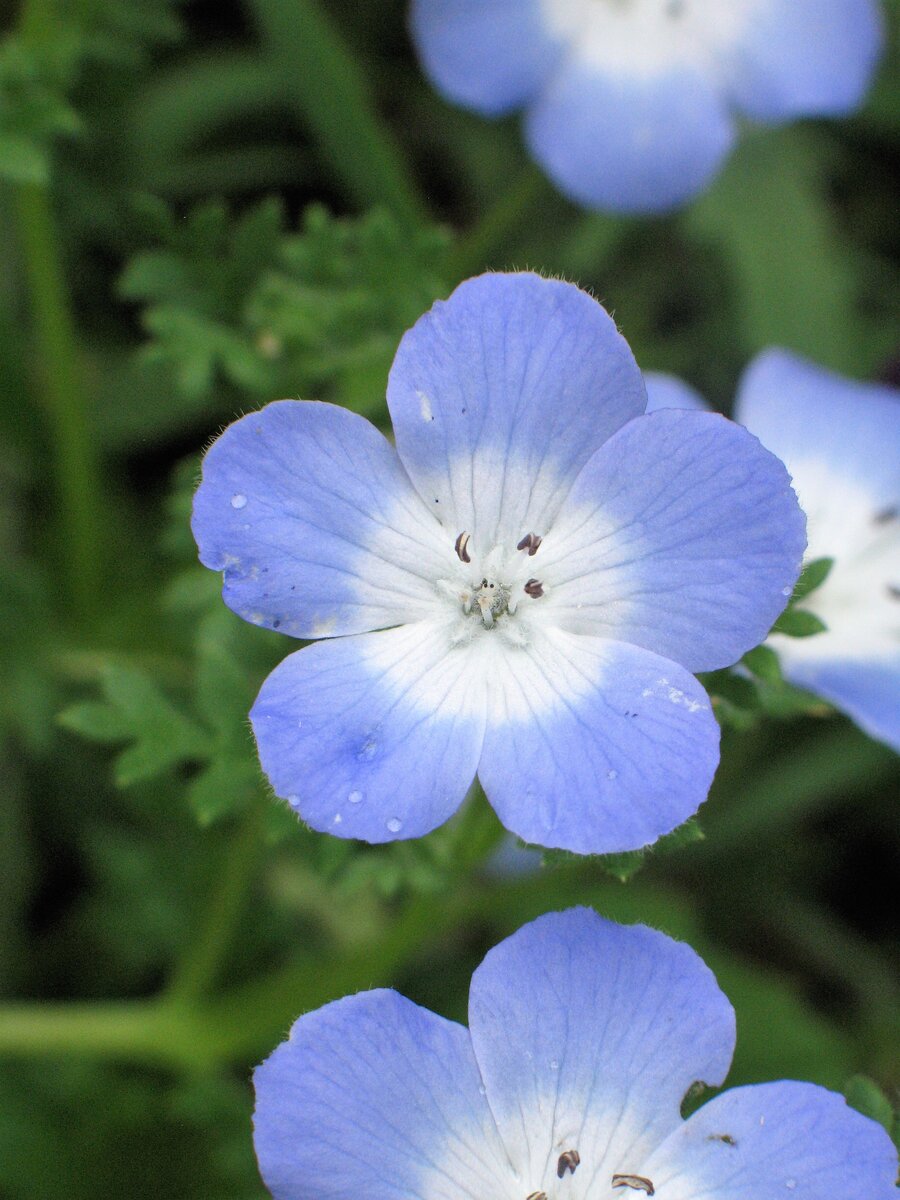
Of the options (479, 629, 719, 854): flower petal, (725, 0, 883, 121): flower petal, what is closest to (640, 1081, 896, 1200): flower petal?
(479, 629, 719, 854): flower petal

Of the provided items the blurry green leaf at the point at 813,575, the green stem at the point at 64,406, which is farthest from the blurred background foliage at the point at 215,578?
the blurry green leaf at the point at 813,575

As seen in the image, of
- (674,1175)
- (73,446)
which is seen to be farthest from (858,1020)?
(73,446)

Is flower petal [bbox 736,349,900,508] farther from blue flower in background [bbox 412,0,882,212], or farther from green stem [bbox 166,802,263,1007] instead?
green stem [bbox 166,802,263,1007]

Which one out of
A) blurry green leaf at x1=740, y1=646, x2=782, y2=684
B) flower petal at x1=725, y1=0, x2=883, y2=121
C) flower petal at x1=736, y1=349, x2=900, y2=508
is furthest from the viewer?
flower petal at x1=725, y1=0, x2=883, y2=121

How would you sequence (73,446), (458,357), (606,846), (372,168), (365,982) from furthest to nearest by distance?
(372,168) < (73,446) < (365,982) < (458,357) < (606,846)

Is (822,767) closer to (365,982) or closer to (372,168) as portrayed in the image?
(365,982)

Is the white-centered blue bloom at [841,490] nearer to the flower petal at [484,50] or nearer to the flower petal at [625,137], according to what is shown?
the flower petal at [625,137]
